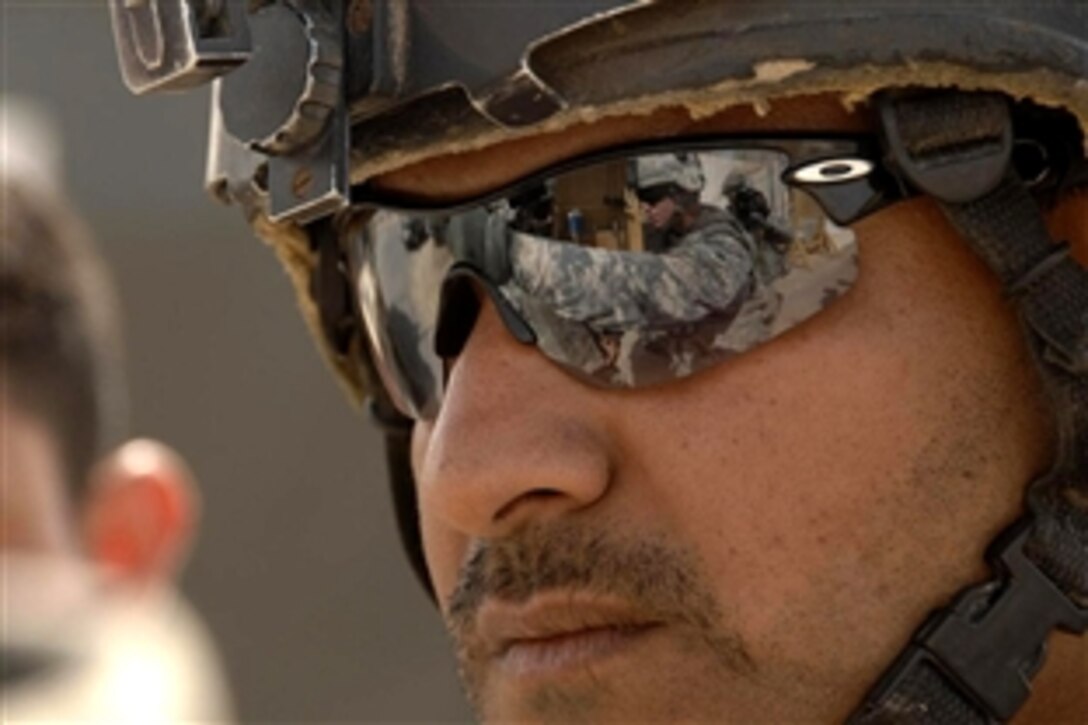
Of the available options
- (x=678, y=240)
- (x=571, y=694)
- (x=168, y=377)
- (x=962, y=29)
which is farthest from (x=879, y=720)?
(x=168, y=377)

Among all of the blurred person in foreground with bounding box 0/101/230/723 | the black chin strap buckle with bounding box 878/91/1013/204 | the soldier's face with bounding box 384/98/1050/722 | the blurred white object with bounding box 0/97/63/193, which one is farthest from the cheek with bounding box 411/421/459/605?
the blurred white object with bounding box 0/97/63/193

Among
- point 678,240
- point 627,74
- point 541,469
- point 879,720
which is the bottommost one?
point 879,720

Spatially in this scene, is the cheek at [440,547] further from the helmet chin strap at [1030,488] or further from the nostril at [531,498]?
the helmet chin strap at [1030,488]

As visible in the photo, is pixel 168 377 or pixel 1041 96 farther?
pixel 168 377

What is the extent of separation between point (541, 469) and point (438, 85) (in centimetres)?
40

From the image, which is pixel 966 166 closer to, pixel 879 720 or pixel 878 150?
pixel 878 150

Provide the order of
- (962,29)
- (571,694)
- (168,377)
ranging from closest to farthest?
1. (962,29)
2. (571,694)
3. (168,377)

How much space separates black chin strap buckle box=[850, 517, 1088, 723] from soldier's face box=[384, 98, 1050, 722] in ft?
0.10

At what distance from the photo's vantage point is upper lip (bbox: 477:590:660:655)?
2.79 meters

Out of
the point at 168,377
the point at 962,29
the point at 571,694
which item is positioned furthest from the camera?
the point at 168,377

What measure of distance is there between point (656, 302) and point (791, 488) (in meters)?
0.23

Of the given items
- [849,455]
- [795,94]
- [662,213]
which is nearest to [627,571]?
[849,455]

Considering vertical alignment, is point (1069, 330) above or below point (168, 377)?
above

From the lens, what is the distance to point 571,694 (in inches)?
112
